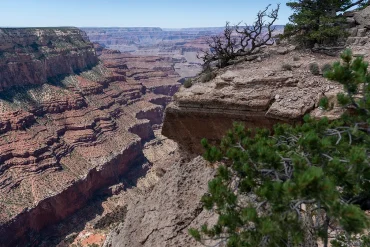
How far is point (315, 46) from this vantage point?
49.1 feet

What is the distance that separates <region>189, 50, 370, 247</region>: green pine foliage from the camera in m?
4.59

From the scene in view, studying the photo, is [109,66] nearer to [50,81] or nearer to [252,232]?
[50,81]

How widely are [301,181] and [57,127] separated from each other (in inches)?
2108

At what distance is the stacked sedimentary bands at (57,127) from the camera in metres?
38.7

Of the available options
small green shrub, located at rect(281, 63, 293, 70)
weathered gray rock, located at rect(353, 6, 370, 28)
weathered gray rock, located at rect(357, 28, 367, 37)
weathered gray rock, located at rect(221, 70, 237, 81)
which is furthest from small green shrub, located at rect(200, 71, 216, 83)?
weathered gray rock, located at rect(353, 6, 370, 28)

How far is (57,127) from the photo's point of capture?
52.6m

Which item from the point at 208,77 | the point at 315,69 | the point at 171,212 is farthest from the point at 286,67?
the point at 171,212

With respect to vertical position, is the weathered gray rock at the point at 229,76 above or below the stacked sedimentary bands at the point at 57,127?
above

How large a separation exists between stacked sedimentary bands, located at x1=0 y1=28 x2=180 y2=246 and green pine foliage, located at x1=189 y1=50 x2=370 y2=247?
35784mm

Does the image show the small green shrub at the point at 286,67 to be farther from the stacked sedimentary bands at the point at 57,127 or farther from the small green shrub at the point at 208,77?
the stacked sedimentary bands at the point at 57,127

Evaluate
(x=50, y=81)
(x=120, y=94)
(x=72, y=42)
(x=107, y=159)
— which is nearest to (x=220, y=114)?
(x=107, y=159)

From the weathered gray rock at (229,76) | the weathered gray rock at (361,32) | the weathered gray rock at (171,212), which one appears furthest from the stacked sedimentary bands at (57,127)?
the weathered gray rock at (361,32)

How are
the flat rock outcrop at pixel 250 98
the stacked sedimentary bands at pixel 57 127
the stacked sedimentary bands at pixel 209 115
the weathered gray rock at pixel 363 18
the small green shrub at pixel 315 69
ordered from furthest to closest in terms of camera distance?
the stacked sedimentary bands at pixel 57 127, the weathered gray rock at pixel 363 18, the small green shrub at pixel 315 69, the stacked sedimentary bands at pixel 209 115, the flat rock outcrop at pixel 250 98

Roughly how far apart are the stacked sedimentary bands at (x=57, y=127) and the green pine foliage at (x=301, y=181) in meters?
35.8
